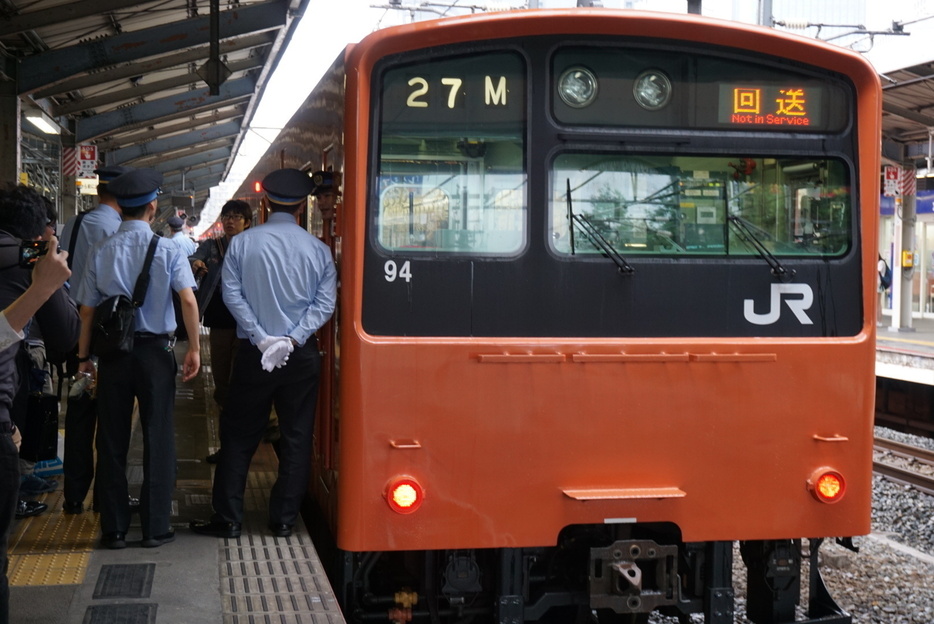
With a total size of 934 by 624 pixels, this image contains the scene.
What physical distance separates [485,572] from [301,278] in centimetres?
142

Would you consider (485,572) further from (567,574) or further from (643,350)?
(643,350)

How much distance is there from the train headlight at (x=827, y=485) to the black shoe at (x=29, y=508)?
348 centimetres

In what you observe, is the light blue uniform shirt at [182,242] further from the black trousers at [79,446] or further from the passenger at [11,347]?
the passenger at [11,347]

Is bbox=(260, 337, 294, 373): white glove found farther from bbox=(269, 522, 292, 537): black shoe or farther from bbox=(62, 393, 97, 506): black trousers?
bbox=(62, 393, 97, 506): black trousers

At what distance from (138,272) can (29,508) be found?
144 centimetres

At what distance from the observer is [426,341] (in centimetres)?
402

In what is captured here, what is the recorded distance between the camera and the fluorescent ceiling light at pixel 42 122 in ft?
48.8

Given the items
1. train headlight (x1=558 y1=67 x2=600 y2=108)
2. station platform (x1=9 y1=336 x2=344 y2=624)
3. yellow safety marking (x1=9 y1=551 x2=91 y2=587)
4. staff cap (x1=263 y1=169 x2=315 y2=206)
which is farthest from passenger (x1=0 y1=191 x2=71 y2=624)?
train headlight (x1=558 y1=67 x2=600 y2=108)

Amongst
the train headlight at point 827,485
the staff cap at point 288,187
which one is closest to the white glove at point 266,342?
the staff cap at point 288,187

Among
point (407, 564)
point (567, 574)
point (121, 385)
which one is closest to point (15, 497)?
point (121, 385)

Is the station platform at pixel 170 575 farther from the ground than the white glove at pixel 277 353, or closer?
closer

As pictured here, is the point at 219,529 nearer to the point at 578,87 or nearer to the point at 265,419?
the point at 265,419

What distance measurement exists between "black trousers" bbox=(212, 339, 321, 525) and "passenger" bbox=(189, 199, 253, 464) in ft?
5.83

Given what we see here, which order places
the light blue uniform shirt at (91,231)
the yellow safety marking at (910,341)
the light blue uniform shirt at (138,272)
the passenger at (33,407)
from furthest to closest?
the yellow safety marking at (910,341)
the light blue uniform shirt at (91,231)
the light blue uniform shirt at (138,272)
the passenger at (33,407)
